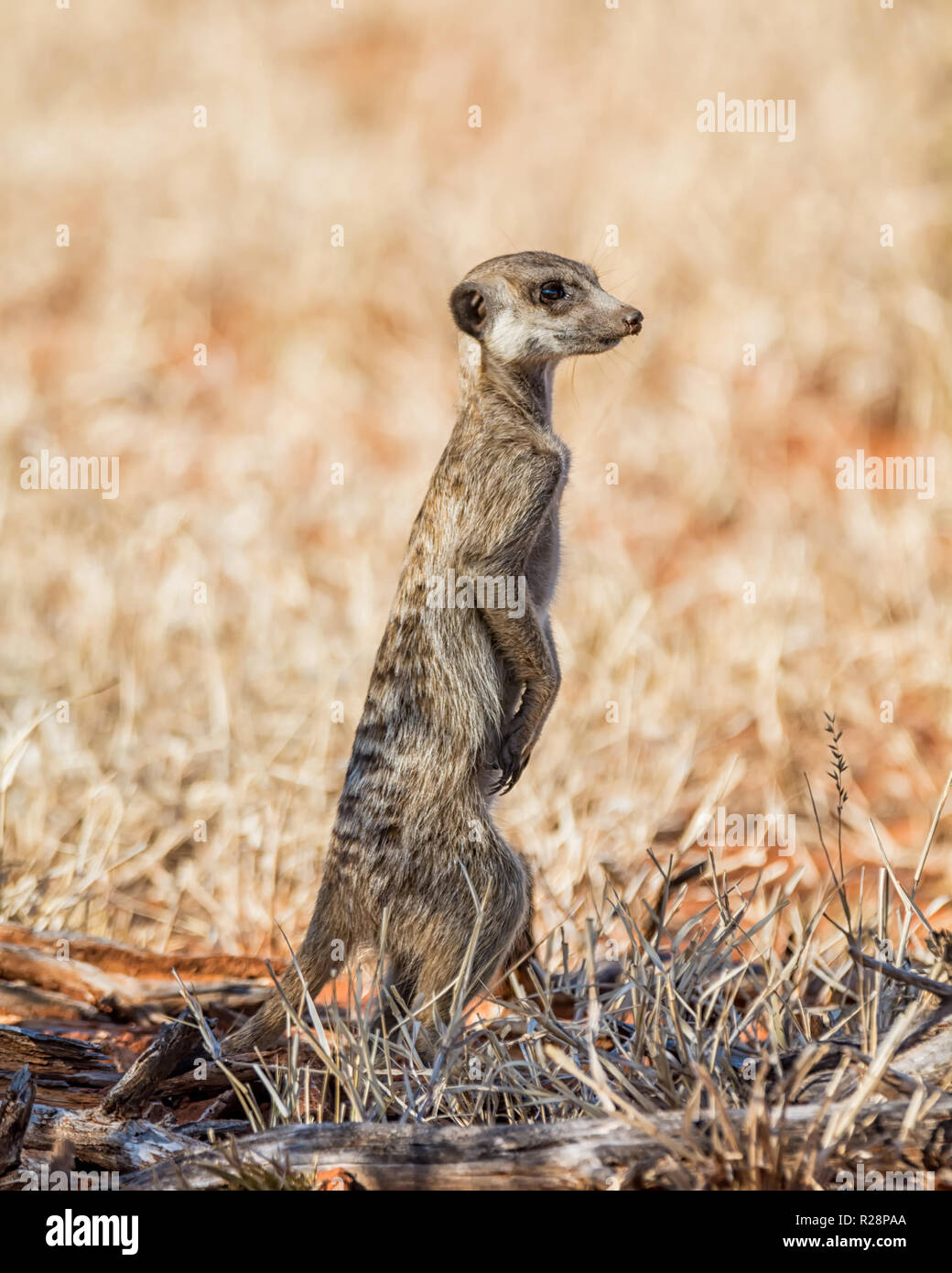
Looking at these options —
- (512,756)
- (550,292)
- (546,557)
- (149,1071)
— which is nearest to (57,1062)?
(149,1071)

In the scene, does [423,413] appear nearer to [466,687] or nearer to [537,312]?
[537,312]

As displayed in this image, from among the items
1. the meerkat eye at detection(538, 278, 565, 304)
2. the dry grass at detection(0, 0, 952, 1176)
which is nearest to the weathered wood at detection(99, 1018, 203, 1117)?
the dry grass at detection(0, 0, 952, 1176)

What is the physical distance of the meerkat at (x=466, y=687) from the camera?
3271 mm

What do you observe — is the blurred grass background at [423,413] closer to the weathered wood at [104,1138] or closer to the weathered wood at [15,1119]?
the weathered wood at [104,1138]

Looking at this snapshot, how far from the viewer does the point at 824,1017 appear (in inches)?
120

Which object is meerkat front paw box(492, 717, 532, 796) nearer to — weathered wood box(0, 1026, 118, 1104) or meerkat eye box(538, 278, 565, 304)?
meerkat eye box(538, 278, 565, 304)

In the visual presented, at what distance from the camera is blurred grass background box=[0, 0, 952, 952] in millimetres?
5148

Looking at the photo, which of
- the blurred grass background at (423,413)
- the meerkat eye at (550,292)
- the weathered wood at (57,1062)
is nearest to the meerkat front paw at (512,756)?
the blurred grass background at (423,413)

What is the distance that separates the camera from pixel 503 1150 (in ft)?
7.60

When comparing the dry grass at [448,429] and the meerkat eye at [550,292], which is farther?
the dry grass at [448,429]

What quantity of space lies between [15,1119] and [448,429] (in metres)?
5.92

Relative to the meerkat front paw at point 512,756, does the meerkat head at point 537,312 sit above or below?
above

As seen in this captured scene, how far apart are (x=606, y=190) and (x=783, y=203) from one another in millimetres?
1231

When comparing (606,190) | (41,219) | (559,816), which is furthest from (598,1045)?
(41,219)
